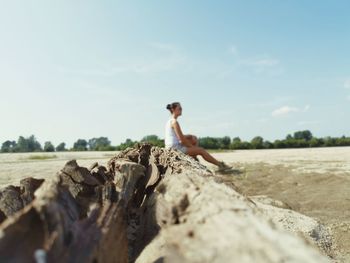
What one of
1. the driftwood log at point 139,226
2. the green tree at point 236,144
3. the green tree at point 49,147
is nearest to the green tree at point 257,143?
the green tree at point 236,144

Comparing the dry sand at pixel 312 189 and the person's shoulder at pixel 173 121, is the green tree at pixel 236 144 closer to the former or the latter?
the dry sand at pixel 312 189

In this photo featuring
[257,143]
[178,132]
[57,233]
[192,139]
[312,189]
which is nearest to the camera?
[57,233]

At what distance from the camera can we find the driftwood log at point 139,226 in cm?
140

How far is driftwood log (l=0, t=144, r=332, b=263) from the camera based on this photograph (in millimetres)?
1397

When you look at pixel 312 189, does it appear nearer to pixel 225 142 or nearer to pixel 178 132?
pixel 178 132

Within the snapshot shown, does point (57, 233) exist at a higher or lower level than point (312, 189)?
higher

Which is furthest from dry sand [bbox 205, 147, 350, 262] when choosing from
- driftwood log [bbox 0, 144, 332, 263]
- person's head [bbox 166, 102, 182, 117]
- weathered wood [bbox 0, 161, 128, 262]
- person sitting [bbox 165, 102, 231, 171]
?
weathered wood [bbox 0, 161, 128, 262]

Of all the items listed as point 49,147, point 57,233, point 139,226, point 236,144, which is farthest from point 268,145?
point 57,233

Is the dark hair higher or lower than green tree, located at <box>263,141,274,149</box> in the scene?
higher

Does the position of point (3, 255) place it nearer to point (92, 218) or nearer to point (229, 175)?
point (92, 218)

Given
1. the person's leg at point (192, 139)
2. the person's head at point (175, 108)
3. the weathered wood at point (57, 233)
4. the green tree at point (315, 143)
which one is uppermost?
the person's head at point (175, 108)

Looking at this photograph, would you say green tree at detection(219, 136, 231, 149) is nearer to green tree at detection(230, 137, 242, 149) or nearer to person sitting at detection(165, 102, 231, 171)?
green tree at detection(230, 137, 242, 149)

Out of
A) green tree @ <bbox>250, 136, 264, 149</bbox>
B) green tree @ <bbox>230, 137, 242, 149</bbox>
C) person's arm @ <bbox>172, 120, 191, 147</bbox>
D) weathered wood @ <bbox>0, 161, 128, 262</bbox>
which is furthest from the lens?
green tree @ <bbox>230, 137, 242, 149</bbox>

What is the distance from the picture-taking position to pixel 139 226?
2885 mm
